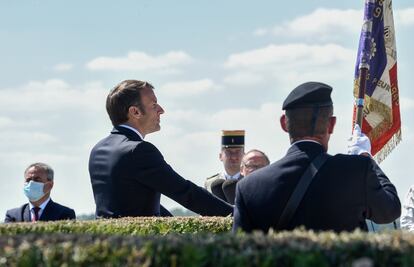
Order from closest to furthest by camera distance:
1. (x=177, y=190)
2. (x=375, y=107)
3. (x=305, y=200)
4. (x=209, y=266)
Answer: (x=209, y=266), (x=305, y=200), (x=177, y=190), (x=375, y=107)

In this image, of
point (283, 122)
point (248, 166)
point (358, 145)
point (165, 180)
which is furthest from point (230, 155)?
point (283, 122)

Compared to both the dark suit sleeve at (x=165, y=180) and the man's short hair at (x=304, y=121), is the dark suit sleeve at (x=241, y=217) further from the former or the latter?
the dark suit sleeve at (x=165, y=180)

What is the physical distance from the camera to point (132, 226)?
27.7 ft

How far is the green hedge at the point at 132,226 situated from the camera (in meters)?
7.62

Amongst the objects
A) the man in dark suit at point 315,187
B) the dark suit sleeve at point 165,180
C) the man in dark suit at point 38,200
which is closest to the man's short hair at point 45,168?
the man in dark suit at point 38,200

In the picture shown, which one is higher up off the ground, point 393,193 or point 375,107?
point 375,107

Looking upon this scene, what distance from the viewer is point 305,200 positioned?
657 cm

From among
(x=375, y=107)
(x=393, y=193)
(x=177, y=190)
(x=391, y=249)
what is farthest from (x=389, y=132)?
(x=391, y=249)

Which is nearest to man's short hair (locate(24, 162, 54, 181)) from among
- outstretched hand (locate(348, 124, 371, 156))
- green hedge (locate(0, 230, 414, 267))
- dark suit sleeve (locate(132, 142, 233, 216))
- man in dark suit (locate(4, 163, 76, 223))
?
man in dark suit (locate(4, 163, 76, 223))

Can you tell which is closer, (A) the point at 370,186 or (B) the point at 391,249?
(B) the point at 391,249

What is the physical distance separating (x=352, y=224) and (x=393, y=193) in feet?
1.22

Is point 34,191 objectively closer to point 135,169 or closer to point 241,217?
point 135,169

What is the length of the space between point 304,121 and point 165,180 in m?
2.47

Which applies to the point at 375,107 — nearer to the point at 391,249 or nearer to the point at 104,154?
the point at 104,154
